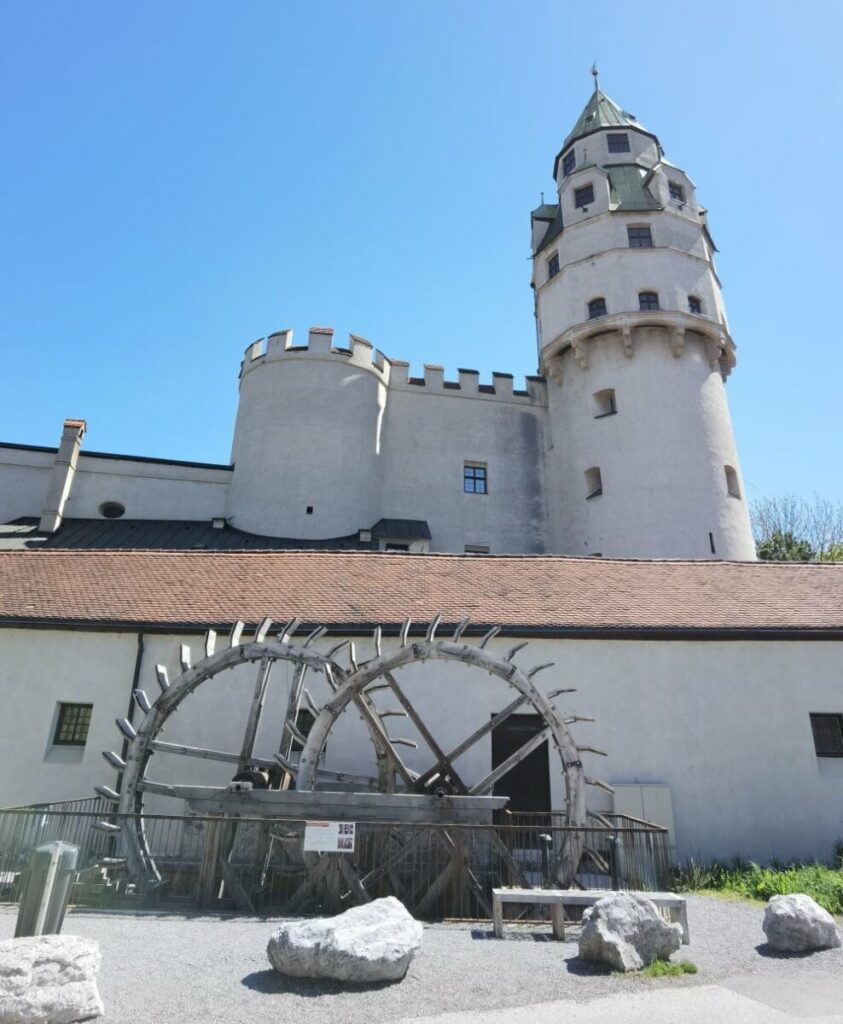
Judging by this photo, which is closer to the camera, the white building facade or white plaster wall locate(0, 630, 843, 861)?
white plaster wall locate(0, 630, 843, 861)

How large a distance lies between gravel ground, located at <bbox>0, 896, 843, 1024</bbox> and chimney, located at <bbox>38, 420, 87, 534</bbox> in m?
21.3

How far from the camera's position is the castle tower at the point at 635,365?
89.5 feet

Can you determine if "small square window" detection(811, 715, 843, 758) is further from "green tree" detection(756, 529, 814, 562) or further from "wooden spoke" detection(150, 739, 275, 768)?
"green tree" detection(756, 529, 814, 562)

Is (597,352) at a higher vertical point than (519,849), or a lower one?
higher

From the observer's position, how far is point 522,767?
14.1m

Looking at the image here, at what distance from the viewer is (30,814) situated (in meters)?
9.86

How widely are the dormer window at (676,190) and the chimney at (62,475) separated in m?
29.4

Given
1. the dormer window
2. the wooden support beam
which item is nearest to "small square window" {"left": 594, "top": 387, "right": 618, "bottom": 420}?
the dormer window

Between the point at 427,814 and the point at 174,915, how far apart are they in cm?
368

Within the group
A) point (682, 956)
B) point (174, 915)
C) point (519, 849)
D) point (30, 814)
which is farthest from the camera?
point (519, 849)

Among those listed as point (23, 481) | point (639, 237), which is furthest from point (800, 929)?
point (23, 481)

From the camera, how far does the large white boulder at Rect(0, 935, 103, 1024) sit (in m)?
4.95

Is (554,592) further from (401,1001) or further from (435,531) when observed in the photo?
(435,531)

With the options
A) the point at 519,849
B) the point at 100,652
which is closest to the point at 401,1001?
the point at 519,849
